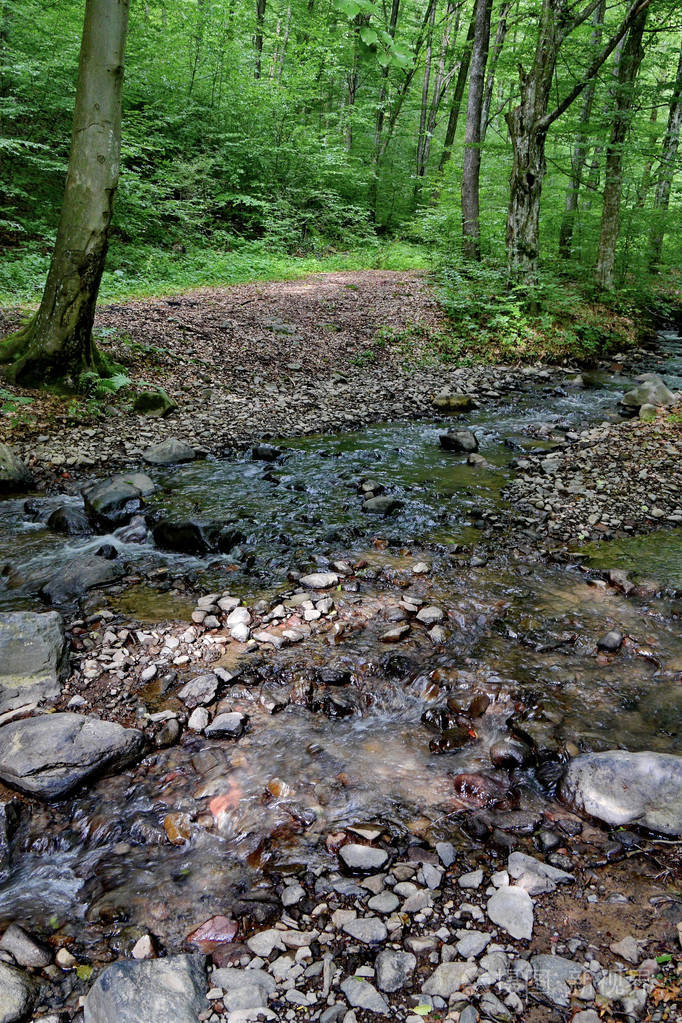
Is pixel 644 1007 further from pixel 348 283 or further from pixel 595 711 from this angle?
pixel 348 283

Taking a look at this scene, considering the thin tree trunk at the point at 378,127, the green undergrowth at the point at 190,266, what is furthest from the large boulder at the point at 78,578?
the thin tree trunk at the point at 378,127

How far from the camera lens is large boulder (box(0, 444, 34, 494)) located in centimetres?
630

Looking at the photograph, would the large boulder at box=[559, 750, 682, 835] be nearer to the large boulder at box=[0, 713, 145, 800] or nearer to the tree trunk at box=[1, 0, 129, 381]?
the large boulder at box=[0, 713, 145, 800]

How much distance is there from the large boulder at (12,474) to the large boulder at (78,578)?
5.91 feet

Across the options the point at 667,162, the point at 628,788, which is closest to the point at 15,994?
the point at 628,788

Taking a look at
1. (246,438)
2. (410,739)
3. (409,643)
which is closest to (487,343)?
(246,438)

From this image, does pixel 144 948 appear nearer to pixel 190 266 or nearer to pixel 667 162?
pixel 190 266

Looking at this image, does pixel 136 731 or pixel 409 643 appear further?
pixel 409 643

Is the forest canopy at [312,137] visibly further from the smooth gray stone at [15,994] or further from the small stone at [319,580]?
the smooth gray stone at [15,994]

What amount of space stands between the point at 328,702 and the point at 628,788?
1.71m

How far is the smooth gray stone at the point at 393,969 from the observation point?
6.98ft

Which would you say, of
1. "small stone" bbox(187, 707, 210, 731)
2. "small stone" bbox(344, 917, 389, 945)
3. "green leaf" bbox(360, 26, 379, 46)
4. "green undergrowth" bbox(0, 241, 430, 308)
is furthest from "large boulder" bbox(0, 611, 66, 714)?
"green undergrowth" bbox(0, 241, 430, 308)

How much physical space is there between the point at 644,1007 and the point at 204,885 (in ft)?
5.67

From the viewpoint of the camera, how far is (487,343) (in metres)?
12.9
